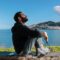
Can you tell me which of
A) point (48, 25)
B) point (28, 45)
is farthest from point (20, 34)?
point (48, 25)

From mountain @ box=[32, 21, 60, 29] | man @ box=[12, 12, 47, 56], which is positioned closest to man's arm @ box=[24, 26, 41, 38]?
man @ box=[12, 12, 47, 56]

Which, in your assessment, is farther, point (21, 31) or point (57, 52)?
point (57, 52)

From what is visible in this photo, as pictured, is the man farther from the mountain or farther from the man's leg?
the mountain

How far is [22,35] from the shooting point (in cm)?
442

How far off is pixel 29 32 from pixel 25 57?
1.53 ft

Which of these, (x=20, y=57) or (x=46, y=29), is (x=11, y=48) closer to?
(x=20, y=57)

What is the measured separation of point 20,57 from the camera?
14.7ft

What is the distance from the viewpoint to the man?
14.0 ft

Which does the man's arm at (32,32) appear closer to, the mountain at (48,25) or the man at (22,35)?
the man at (22,35)

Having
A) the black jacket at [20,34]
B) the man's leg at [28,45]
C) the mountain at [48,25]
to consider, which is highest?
the mountain at [48,25]

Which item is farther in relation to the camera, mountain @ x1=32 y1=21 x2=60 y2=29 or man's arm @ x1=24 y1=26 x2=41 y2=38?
mountain @ x1=32 y1=21 x2=60 y2=29

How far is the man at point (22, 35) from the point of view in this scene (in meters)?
4.25

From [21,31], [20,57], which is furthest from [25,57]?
[21,31]

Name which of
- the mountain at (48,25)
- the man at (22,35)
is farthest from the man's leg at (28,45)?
the mountain at (48,25)
